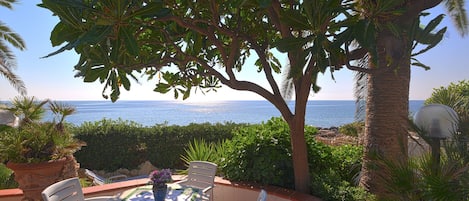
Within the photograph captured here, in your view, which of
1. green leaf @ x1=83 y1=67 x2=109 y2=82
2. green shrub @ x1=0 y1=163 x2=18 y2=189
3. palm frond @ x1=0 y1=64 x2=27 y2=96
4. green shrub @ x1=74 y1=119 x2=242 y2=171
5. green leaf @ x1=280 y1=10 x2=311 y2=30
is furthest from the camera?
palm frond @ x1=0 y1=64 x2=27 y2=96

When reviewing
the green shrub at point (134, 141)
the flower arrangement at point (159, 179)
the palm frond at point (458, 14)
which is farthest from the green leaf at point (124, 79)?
the palm frond at point (458, 14)

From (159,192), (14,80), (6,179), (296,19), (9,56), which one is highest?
(9,56)

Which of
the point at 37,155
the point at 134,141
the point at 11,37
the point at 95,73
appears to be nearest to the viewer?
the point at 95,73

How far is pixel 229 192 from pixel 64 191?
6.38 ft

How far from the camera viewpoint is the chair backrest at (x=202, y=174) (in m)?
3.96

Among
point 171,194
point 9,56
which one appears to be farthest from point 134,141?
point 171,194

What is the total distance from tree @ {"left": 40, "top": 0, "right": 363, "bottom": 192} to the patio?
32 centimetres

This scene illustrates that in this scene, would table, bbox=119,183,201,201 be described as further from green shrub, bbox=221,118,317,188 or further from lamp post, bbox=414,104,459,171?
lamp post, bbox=414,104,459,171

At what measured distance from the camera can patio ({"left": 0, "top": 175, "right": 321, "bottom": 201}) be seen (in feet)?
11.8

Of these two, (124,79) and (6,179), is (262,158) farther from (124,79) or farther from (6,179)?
(6,179)

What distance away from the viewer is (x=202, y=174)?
406 cm

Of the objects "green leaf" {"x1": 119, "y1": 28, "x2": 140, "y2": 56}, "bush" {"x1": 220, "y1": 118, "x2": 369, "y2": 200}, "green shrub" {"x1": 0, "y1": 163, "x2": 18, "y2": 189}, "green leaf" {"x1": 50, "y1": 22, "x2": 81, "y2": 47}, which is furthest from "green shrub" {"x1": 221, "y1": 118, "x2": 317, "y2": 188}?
"green shrub" {"x1": 0, "y1": 163, "x2": 18, "y2": 189}

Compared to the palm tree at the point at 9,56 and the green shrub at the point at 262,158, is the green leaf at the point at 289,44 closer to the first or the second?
the green shrub at the point at 262,158

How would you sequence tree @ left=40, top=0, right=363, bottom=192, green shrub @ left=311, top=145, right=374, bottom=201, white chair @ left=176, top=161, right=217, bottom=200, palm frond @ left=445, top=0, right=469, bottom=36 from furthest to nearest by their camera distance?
palm frond @ left=445, top=0, right=469, bottom=36
white chair @ left=176, top=161, right=217, bottom=200
green shrub @ left=311, top=145, right=374, bottom=201
tree @ left=40, top=0, right=363, bottom=192
